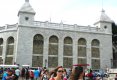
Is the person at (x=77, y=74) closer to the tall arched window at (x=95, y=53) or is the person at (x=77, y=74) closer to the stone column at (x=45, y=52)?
the stone column at (x=45, y=52)

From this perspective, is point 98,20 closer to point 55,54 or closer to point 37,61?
point 55,54

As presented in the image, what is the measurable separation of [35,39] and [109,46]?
15228 millimetres

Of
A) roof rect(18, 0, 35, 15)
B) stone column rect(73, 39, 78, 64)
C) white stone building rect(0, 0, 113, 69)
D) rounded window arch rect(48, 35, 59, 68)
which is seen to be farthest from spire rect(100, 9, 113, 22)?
roof rect(18, 0, 35, 15)

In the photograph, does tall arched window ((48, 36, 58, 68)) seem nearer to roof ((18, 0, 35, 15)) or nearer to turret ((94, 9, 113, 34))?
roof ((18, 0, 35, 15))

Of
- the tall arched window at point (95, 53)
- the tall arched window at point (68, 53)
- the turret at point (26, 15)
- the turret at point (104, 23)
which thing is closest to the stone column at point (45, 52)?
the tall arched window at point (68, 53)

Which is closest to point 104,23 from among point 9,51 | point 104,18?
point 104,18

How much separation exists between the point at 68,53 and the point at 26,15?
10717 millimetres

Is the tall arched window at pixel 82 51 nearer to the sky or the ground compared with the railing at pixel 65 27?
nearer to the ground

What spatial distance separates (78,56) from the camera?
46688 mm

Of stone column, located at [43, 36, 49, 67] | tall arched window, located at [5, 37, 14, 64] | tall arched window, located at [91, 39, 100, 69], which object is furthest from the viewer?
tall arched window, located at [91, 39, 100, 69]

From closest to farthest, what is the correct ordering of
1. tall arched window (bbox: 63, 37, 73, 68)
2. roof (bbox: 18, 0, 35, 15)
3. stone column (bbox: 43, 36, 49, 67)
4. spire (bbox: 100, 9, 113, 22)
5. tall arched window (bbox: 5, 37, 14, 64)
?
stone column (bbox: 43, 36, 49, 67) → tall arched window (bbox: 5, 37, 14, 64) → roof (bbox: 18, 0, 35, 15) → tall arched window (bbox: 63, 37, 73, 68) → spire (bbox: 100, 9, 113, 22)

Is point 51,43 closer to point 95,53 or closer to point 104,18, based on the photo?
point 95,53

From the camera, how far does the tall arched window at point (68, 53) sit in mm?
45750

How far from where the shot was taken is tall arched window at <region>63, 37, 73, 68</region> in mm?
45750
